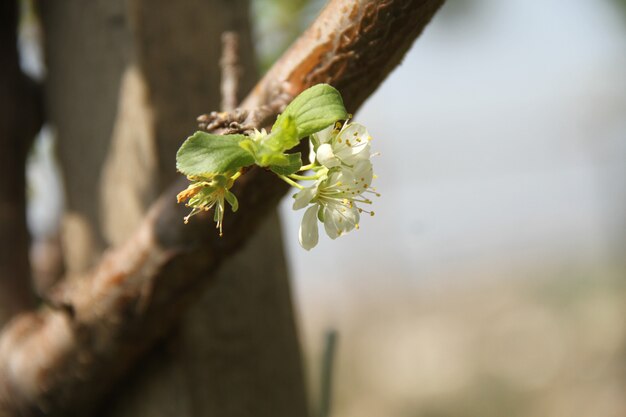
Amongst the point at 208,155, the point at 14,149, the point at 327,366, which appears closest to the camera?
the point at 208,155

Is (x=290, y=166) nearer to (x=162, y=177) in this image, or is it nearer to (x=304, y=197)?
(x=304, y=197)

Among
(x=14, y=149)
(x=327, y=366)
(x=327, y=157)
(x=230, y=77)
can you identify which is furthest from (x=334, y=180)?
(x=14, y=149)

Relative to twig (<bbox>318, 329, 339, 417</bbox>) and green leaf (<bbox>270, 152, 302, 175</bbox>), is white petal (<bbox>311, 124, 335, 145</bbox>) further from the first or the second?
twig (<bbox>318, 329, 339, 417</bbox>)

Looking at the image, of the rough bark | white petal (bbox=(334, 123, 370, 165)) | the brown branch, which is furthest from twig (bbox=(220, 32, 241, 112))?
the rough bark

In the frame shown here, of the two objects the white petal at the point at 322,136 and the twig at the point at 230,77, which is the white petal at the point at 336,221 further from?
the twig at the point at 230,77

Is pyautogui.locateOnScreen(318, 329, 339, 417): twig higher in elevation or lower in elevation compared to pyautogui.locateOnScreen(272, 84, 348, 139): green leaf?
lower
